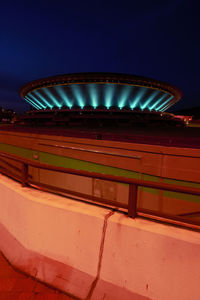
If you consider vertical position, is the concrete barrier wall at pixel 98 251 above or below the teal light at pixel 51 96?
below

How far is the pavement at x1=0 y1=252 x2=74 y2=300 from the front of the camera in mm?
2166

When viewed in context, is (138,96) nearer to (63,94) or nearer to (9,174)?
(63,94)

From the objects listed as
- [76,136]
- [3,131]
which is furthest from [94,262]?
[3,131]

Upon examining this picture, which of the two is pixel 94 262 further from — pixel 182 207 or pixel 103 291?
pixel 182 207

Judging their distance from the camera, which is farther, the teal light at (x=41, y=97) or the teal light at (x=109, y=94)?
the teal light at (x=41, y=97)

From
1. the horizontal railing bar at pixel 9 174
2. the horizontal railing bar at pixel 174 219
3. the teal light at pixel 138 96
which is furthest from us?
the teal light at pixel 138 96

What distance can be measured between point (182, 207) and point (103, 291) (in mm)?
5183

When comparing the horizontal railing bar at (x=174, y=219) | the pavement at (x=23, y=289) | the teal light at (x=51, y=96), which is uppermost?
the teal light at (x=51, y=96)

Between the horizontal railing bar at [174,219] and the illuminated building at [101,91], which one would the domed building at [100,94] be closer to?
the illuminated building at [101,91]

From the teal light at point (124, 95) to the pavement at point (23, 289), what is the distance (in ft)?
103

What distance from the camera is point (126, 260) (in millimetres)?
2082

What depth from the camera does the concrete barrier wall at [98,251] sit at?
1897 mm

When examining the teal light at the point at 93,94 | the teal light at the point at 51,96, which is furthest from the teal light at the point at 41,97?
the teal light at the point at 93,94

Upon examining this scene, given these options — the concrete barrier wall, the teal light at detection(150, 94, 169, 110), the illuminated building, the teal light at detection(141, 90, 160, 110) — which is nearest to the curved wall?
the concrete barrier wall
